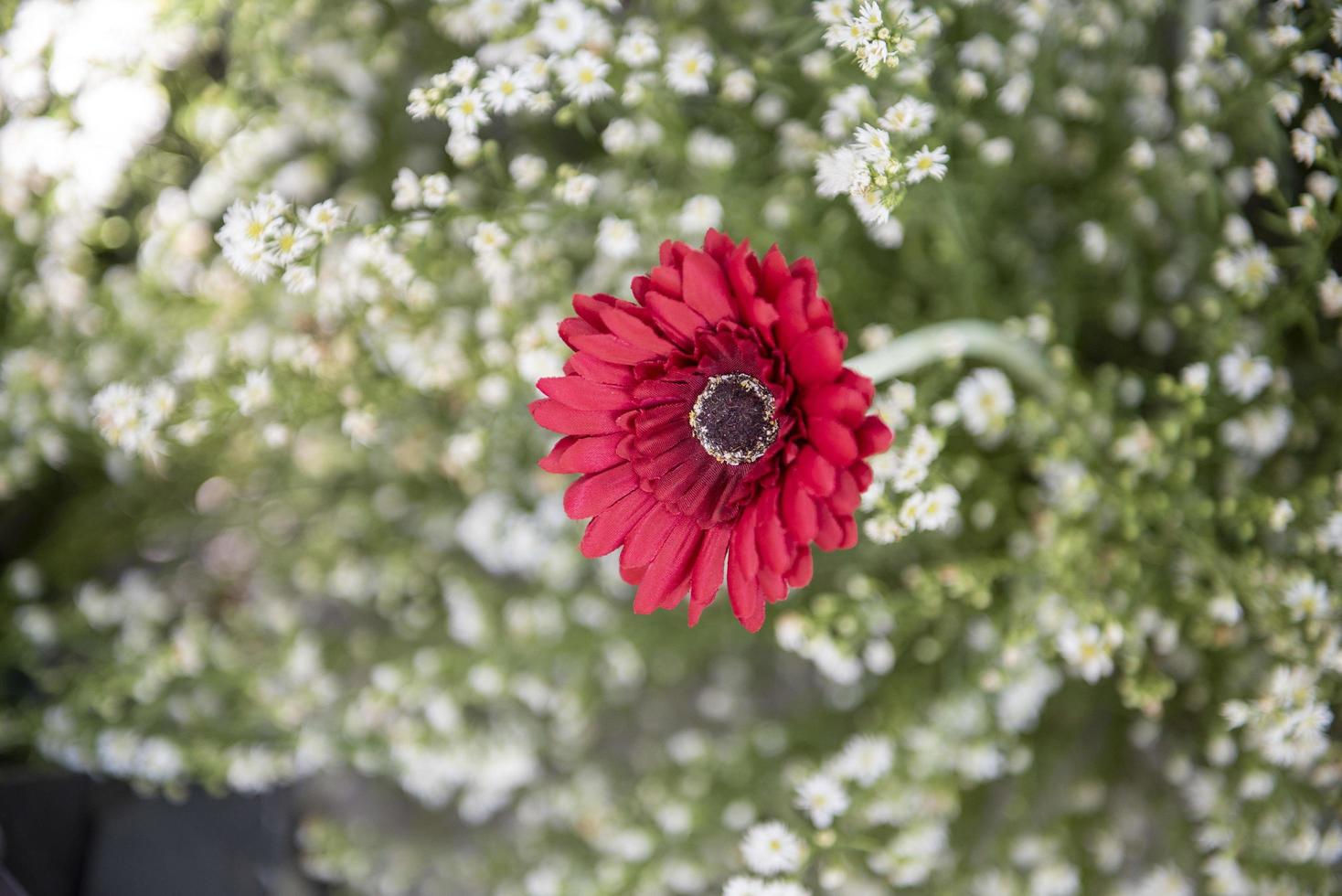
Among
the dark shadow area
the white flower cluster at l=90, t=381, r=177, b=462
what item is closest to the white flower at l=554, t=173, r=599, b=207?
the white flower cluster at l=90, t=381, r=177, b=462

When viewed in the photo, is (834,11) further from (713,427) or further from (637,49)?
(713,427)

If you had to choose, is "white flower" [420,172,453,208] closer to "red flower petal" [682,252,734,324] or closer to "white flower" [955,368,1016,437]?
"red flower petal" [682,252,734,324]

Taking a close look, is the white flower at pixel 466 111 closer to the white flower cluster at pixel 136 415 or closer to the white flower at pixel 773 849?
the white flower cluster at pixel 136 415

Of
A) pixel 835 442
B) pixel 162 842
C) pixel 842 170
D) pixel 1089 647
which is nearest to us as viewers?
pixel 835 442

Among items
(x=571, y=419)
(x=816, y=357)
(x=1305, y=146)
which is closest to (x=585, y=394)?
(x=571, y=419)

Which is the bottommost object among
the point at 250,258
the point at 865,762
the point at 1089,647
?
the point at 865,762

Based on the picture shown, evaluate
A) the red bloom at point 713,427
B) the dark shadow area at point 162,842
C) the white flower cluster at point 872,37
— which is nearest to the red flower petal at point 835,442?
the red bloom at point 713,427
